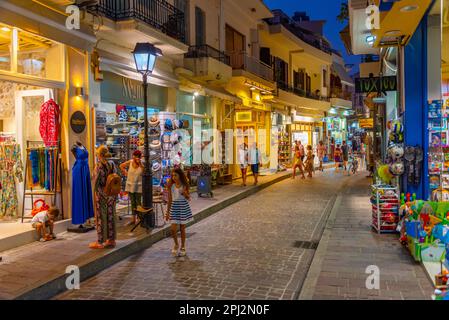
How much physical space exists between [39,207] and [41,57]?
10.5 feet

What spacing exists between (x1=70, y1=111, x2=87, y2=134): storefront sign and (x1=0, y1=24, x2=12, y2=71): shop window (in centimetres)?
159

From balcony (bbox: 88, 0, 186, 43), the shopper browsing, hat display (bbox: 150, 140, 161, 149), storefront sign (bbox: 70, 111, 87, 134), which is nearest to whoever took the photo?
the shopper browsing

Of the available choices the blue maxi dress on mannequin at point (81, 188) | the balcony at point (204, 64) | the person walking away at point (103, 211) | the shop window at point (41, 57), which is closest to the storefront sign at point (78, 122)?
the blue maxi dress on mannequin at point (81, 188)

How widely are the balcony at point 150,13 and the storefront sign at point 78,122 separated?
240 cm

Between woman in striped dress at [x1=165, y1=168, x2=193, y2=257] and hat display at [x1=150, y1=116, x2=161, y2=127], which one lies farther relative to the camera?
hat display at [x1=150, y1=116, x2=161, y2=127]

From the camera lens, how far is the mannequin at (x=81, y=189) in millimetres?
8539

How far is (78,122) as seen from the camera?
29.8ft

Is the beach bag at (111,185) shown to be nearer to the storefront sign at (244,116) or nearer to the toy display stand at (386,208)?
the toy display stand at (386,208)

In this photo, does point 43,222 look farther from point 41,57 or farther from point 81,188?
point 41,57

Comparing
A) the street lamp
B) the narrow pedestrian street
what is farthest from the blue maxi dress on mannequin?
the narrow pedestrian street

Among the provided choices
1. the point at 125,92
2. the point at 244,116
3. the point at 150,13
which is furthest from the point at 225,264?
the point at 244,116

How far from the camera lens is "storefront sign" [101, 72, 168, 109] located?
36.1ft

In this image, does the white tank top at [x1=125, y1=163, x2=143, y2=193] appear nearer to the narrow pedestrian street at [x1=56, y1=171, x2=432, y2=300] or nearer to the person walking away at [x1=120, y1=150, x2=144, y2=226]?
the person walking away at [x1=120, y1=150, x2=144, y2=226]

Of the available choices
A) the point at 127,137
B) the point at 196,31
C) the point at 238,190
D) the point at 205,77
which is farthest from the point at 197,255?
the point at 196,31
